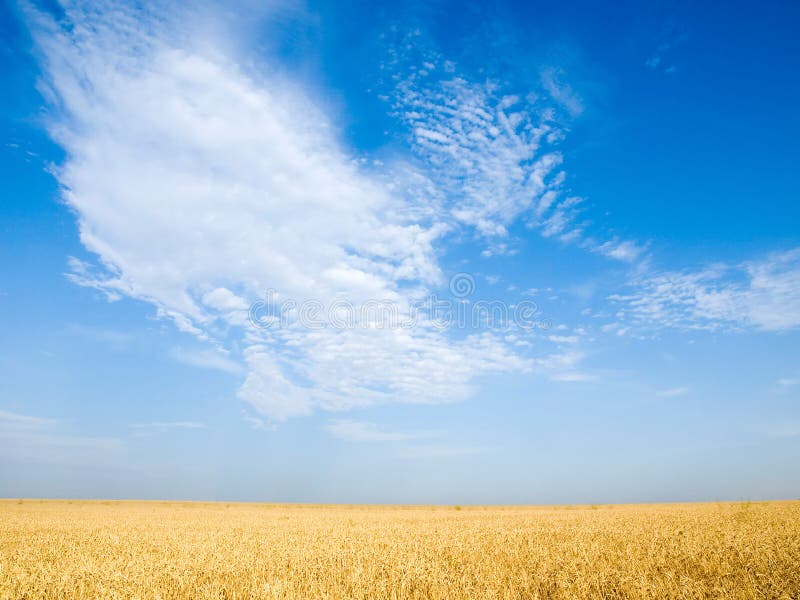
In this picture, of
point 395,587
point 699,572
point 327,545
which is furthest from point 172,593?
point 699,572

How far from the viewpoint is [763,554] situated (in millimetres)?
9172

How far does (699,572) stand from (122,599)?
29.6 ft

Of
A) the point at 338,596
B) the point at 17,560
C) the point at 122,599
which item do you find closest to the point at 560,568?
the point at 338,596

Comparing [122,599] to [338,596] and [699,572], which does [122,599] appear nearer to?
[338,596]

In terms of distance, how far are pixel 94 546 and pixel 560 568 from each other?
11587 mm

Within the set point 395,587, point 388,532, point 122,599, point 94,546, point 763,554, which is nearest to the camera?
point 122,599

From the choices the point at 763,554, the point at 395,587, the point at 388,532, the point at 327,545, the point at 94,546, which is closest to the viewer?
the point at 395,587

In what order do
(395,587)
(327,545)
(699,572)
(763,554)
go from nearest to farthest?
(395,587), (699,572), (763,554), (327,545)

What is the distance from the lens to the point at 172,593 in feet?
24.3

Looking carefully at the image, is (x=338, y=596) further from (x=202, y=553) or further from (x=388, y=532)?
(x=388, y=532)

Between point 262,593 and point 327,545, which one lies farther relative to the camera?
point 327,545

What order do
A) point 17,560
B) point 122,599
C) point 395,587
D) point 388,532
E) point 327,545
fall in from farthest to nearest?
point 388,532 → point 327,545 → point 17,560 → point 395,587 → point 122,599

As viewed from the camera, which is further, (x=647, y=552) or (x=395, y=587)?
(x=647, y=552)

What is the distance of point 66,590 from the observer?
7.50 meters
